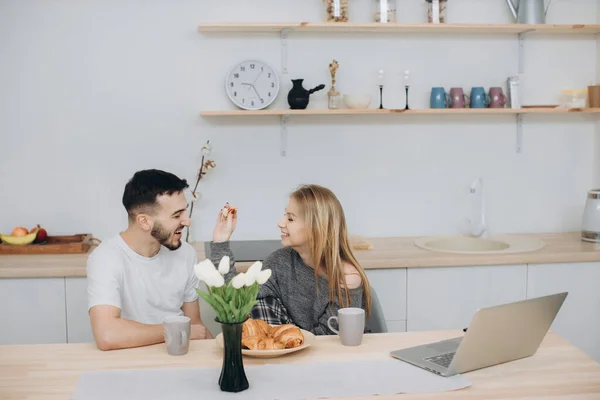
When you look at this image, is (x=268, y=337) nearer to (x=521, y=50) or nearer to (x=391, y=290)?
(x=391, y=290)

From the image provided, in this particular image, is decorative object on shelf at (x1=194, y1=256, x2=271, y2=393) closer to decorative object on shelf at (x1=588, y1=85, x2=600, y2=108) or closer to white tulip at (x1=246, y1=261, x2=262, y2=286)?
white tulip at (x1=246, y1=261, x2=262, y2=286)

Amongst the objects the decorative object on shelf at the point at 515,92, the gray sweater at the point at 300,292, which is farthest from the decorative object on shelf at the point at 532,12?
the gray sweater at the point at 300,292

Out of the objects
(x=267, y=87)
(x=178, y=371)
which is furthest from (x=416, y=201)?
(x=178, y=371)

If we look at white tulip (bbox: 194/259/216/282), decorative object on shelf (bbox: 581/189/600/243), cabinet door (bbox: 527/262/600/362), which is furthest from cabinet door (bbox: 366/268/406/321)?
white tulip (bbox: 194/259/216/282)

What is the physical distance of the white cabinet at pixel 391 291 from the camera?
3258 mm

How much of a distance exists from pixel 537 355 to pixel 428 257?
133 cm

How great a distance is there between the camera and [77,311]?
3164 millimetres

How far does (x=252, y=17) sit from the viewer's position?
3.67 m

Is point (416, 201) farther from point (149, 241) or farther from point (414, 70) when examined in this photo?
point (149, 241)

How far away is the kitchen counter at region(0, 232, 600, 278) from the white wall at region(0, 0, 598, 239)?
1.35 ft

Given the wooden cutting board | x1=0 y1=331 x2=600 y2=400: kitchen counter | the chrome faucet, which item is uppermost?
the chrome faucet

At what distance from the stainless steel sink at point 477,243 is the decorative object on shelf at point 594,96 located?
76cm

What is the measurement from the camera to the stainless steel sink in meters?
3.57

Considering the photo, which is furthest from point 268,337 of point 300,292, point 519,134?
point 519,134
